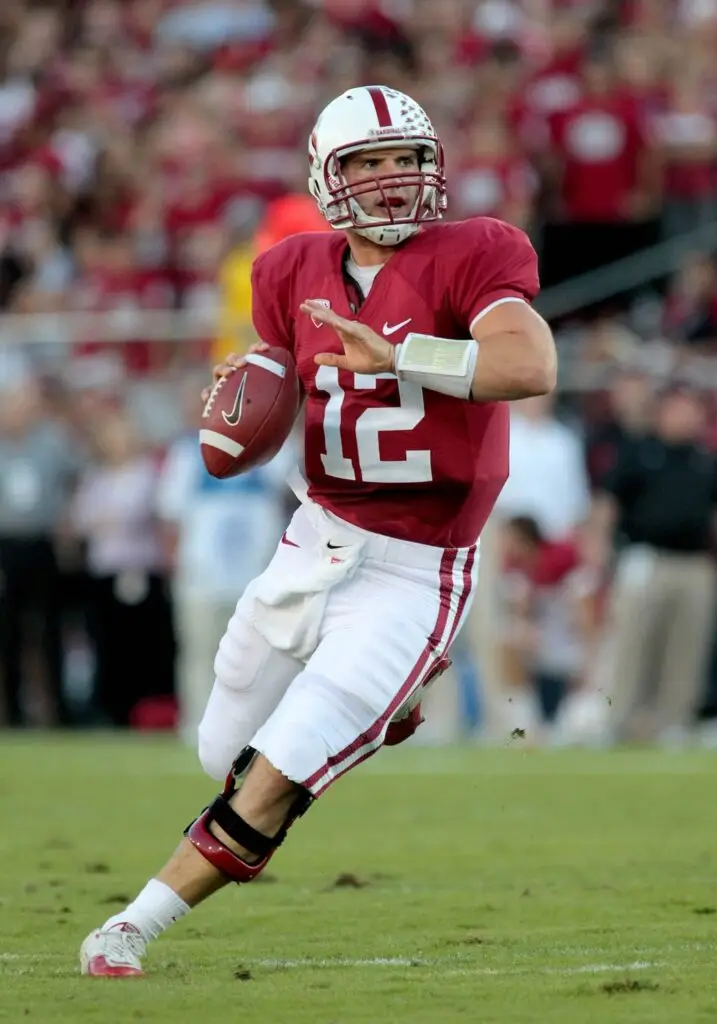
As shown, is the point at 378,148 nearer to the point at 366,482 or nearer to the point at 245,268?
the point at 366,482

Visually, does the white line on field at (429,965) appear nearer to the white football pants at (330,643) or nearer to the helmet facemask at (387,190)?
the white football pants at (330,643)

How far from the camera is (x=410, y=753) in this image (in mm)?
10211

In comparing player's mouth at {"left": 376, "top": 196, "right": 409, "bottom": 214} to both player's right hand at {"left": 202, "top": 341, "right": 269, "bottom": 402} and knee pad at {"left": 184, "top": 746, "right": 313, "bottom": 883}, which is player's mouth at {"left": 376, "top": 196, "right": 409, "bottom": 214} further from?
knee pad at {"left": 184, "top": 746, "right": 313, "bottom": 883}

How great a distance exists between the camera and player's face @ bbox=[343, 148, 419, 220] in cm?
473

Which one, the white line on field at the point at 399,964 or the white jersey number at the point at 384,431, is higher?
the white jersey number at the point at 384,431

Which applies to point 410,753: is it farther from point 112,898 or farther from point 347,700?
point 347,700

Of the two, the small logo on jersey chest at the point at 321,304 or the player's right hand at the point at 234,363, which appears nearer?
the small logo on jersey chest at the point at 321,304

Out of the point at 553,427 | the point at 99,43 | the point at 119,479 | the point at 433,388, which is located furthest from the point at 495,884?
the point at 99,43

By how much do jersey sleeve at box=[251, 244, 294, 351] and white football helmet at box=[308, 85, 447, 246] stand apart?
226 mm

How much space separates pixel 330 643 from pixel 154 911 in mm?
696

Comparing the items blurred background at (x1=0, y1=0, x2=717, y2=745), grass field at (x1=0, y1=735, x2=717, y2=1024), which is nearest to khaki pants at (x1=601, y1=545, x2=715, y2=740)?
blurred background at (x1=0, y1=0, x2=717, y2=745)

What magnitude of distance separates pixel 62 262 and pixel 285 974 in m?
9.03

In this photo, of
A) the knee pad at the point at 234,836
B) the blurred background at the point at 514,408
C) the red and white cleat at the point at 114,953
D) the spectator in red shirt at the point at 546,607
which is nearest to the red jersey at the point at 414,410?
the knee pad at the point at 234,836

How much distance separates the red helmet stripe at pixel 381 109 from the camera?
4.74 metres
